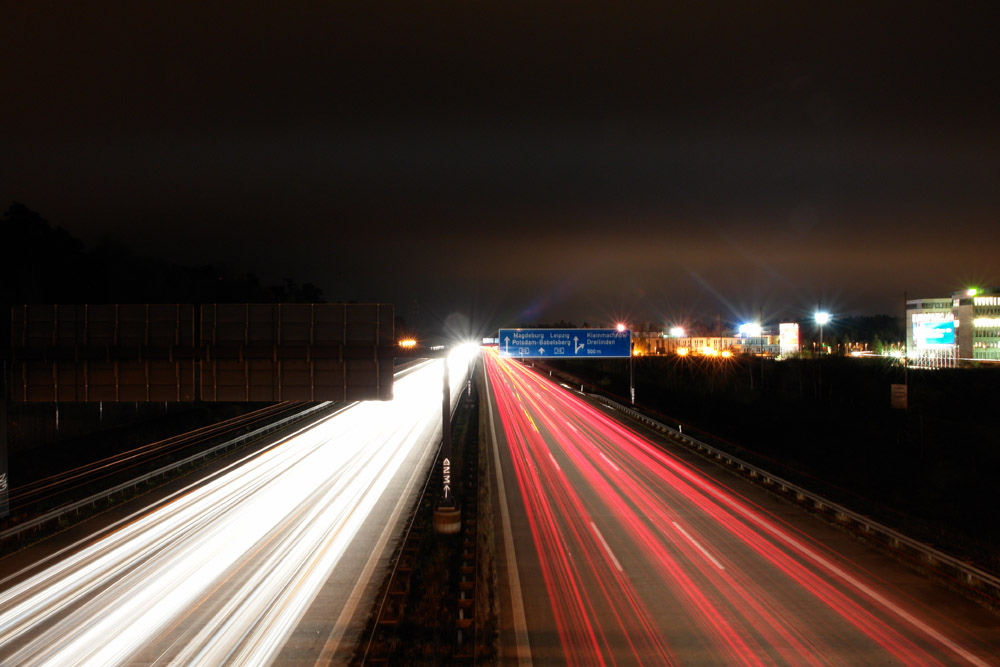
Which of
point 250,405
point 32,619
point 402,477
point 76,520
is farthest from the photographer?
point 250,405

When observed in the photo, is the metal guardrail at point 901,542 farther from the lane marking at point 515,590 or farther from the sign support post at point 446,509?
the sign support post at point 446,509

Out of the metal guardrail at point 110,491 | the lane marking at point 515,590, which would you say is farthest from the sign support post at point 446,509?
the metal guardrail at point 110,491

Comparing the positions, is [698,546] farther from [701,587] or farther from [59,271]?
[59,271]

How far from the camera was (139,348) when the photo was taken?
1830cm

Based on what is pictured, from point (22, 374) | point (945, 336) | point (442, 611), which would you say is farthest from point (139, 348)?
point (945, 336)

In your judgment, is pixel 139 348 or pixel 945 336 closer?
pixel 139 348

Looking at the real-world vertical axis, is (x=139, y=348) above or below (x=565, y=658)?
above

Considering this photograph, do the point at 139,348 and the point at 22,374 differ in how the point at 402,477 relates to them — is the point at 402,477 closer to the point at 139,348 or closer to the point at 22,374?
the point at 139,348

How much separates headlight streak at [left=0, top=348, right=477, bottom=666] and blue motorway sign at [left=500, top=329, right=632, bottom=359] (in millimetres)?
9486

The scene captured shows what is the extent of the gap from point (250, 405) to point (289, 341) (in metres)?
40.0

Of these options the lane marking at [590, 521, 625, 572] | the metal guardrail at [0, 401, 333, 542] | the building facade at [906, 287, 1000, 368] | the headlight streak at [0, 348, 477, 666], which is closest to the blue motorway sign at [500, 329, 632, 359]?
the headlight streak at [0, 348, 477, 666]

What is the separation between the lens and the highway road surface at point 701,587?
12078mm

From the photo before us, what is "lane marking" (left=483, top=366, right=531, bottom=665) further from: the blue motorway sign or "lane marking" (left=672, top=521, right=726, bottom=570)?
the blue motorway sign

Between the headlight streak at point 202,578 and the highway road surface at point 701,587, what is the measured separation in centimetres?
517
